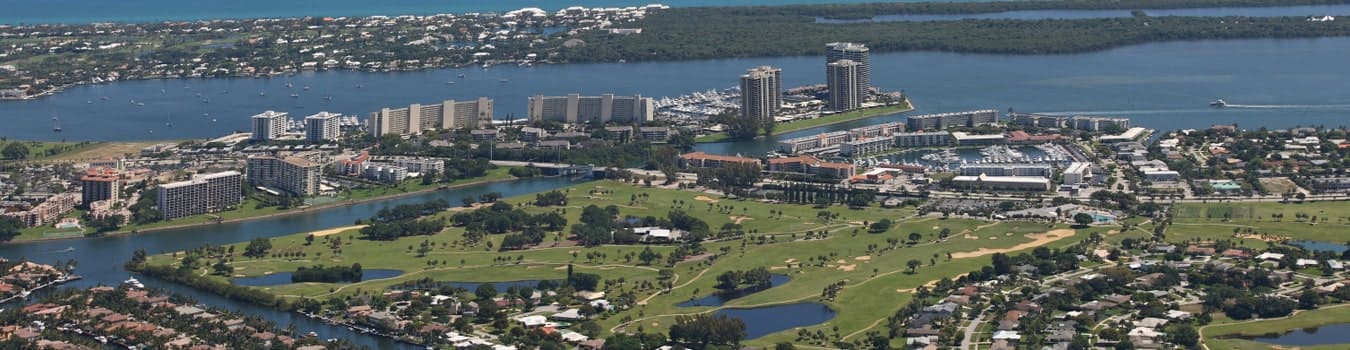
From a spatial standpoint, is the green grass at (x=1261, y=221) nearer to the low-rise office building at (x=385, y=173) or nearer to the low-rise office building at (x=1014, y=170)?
the low-rise office building at (x=1014, y=170)

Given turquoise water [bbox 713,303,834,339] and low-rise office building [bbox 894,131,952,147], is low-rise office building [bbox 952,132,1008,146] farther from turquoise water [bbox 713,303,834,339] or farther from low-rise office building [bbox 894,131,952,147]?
turquoise water [bbox 713,303,834,339]

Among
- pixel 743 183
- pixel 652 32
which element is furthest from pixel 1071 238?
pixel 652 32

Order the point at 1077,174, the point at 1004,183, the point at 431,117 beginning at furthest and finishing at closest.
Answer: the point at 431,117 < the point at 1077,174 < the point at 1004,183

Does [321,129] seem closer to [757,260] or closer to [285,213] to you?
[285,213]

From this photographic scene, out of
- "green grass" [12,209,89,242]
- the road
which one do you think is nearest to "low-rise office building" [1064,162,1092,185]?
the road

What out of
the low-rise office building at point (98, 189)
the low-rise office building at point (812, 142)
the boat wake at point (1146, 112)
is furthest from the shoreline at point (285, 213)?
the boat wake at point (1146, 112)

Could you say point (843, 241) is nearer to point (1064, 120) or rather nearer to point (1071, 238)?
point (1071, 238)

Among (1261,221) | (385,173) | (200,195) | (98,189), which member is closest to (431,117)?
(385,173)
